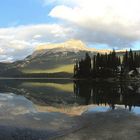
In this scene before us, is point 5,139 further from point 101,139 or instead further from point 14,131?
point 101,139

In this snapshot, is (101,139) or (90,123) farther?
(90,123)

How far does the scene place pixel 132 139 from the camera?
937 inches

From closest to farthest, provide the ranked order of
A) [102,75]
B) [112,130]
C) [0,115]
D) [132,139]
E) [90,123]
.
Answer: [132,139], [112,130], [90,123], [0,115], [102,75]

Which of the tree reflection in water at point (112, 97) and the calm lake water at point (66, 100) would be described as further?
the tree reflection in water at point (112, 97)

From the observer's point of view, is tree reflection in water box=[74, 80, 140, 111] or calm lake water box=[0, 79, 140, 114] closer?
calm lake water box=[0, 79, 140, 114]

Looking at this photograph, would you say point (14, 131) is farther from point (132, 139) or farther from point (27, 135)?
point (132, 139)

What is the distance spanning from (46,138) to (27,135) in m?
1.83

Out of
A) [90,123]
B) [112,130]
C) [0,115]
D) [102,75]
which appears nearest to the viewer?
[112,130]

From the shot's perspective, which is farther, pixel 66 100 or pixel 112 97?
pixel 112 97

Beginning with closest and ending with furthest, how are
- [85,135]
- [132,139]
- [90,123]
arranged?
[132,139] < [85,135] < [90,123]

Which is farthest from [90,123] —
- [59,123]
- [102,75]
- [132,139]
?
[102,75]

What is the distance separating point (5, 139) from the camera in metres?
24.6

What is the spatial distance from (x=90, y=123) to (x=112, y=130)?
4.84 meters

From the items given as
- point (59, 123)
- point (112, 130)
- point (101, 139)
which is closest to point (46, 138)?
point (101, 139)
